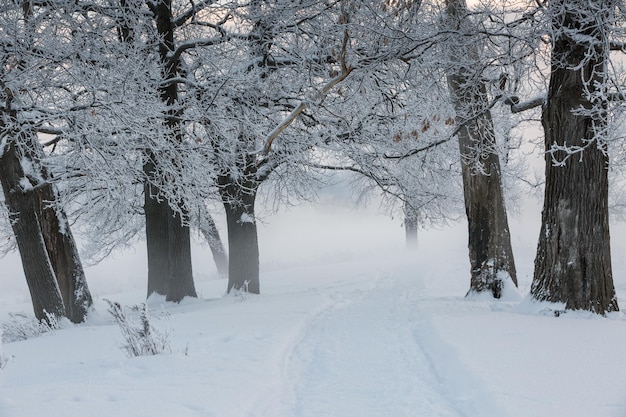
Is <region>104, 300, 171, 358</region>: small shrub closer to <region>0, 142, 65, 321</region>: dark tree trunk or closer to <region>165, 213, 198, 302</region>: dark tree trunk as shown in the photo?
<region>0, 142, 65, 321</region>: dark tree trunk

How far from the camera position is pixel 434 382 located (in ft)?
14.3

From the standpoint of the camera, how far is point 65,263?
9.24 metres

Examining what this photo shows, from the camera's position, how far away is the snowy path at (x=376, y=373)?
380 cm

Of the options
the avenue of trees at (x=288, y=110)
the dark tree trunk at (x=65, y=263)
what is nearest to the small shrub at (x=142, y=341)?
the avenue of trees at (x=288, y=110)

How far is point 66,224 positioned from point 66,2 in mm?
3784

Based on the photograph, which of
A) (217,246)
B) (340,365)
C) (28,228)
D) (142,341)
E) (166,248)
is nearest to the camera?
(142,341)

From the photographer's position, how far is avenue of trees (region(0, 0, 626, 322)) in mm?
6641

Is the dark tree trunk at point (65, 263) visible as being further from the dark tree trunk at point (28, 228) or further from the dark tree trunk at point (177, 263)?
the dark tree trunk at point (177, 263)

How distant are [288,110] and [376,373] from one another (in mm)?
6851

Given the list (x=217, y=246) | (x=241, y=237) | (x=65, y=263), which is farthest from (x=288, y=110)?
(x=217, y=246)

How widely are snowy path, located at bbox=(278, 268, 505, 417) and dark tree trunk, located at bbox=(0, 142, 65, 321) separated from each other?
4489 millimetres

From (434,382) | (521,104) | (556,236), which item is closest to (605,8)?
(521,104)

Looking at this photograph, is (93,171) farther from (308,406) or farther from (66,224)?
(308,406)

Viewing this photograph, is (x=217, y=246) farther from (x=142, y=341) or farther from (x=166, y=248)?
(x=142, y=341)
